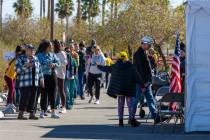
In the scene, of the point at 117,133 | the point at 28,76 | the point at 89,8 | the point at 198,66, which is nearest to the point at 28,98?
the point at 28,76

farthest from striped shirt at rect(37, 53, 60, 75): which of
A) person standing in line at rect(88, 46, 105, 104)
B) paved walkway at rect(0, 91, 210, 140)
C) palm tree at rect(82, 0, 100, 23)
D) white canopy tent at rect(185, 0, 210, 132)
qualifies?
palm tree at rect(82, 0, 100, 23)

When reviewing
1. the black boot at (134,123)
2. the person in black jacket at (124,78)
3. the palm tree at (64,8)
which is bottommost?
the black boot at (134,123)

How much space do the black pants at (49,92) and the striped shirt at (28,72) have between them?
0.47 metres

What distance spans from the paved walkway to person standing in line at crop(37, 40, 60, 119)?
0.47 m

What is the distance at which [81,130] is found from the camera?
1510 centimetres

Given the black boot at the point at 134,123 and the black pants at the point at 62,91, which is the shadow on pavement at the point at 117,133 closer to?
the black boot at the point at 134,123

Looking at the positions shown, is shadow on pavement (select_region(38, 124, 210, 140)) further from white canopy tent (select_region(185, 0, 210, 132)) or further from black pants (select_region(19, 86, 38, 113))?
black pants (select_region(19, 86, 38, 113))

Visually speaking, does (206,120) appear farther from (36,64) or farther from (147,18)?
(147,18)

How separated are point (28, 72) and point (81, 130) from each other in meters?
2.57

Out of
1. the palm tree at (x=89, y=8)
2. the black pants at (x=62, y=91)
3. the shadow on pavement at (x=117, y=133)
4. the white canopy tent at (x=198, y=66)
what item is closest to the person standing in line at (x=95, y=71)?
the black pants at (x=62, y=91)

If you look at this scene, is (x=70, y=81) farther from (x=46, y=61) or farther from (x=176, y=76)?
(x=176, y=76)

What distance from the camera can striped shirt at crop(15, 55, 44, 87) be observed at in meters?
16.9

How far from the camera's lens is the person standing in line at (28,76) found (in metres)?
16.9

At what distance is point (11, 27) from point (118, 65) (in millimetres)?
43914
